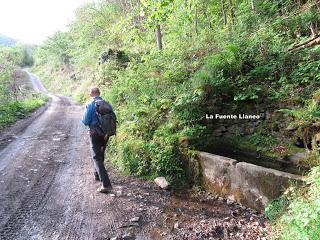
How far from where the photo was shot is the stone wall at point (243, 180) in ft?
15.6

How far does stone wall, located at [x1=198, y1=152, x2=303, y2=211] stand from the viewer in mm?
4766

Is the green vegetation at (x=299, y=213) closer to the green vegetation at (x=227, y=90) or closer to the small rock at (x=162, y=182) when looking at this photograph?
the green vegetation at (x=227, y=90)

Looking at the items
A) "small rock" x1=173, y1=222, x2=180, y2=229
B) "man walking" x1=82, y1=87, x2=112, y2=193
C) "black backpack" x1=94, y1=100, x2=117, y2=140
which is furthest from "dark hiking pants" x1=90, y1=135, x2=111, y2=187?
"small rock" x1=173, y1=222, x2=180, y2=229

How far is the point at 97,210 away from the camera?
5.26m

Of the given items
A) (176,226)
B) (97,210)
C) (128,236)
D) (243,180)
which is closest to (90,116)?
(97,210)

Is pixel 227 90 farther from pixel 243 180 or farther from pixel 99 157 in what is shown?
pixel 99 157

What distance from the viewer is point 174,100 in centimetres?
797

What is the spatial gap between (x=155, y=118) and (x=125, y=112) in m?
2.05

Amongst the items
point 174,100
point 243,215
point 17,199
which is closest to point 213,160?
point 243,215

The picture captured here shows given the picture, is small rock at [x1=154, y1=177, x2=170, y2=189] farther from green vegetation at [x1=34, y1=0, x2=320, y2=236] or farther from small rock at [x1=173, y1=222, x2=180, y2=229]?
small rock at [x1=173, y1=222, x2=180, y2=229]

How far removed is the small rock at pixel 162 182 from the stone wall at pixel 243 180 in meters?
0.77

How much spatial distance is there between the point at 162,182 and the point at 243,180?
1.72 m

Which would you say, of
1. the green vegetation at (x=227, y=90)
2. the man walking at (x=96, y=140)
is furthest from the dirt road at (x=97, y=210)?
the green vegetation at (x=227, y=90)

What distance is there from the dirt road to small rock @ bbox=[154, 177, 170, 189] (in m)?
0.13
